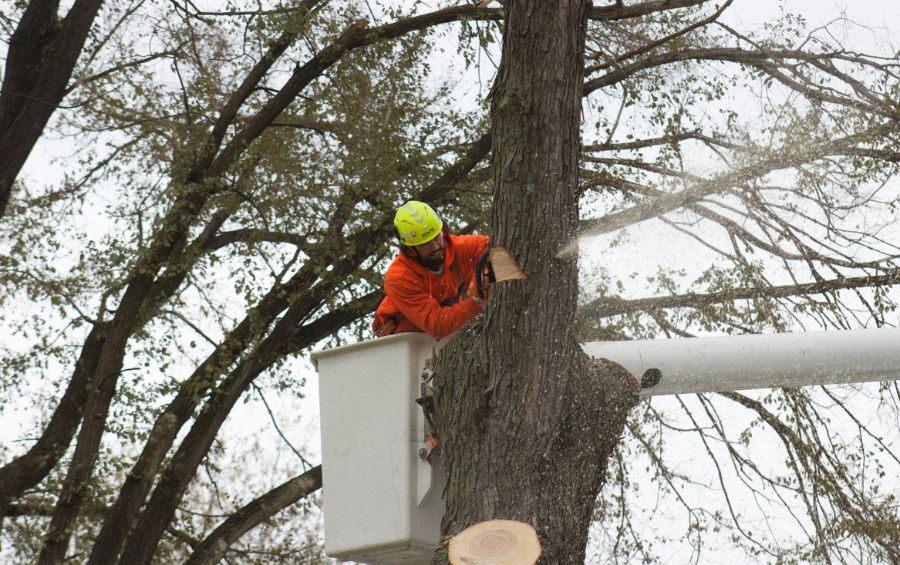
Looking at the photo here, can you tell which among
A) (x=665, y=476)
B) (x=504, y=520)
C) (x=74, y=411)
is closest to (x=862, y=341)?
(x=504, y=520)

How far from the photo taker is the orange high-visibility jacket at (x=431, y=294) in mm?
5395

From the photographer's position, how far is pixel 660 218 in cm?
911

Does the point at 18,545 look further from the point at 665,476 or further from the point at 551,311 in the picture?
the point at 551,311

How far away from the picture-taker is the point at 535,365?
4.69m

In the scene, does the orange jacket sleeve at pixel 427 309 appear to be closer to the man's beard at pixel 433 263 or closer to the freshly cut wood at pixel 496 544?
the man's beard at pixel 433 263

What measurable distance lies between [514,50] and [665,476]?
5.91 m

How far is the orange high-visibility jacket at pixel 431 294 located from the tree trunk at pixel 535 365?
47 centimetres

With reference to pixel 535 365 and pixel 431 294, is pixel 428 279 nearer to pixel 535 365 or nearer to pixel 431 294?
pixel 431 294

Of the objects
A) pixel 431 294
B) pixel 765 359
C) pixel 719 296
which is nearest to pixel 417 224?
pixel 431 294

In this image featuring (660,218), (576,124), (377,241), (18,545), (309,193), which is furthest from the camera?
(18,545)

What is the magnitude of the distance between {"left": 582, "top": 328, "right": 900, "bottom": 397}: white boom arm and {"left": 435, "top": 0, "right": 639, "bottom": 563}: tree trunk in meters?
0.16

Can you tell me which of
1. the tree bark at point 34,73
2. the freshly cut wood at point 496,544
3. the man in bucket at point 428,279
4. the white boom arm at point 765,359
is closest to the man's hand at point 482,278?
the man in bucket at point 428,279

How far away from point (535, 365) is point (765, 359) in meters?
0.93

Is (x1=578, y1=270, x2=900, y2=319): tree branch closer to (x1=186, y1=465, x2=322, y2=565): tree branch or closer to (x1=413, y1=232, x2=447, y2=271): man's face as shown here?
(x1=186, y1=465, x2=322, y2=565): tree branch
